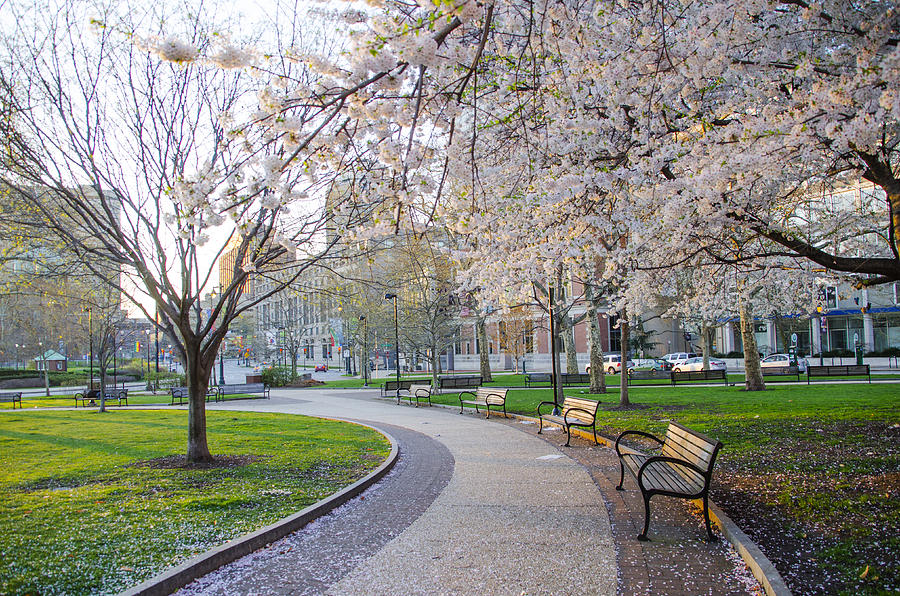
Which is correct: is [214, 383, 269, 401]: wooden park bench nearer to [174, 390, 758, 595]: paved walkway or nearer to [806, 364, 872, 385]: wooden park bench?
[174, 390, 758, 595]: paved walkway

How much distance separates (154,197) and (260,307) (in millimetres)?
68479

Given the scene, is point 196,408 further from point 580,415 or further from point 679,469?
point 679,469

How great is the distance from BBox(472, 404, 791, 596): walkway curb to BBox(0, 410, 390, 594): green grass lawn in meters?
4.27

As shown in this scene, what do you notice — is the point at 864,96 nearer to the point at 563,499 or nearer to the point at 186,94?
the point at 563,499

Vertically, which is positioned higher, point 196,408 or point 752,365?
point 196,408

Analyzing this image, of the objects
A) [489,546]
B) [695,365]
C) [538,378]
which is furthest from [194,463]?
[695,365]

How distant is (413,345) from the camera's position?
32.7 m

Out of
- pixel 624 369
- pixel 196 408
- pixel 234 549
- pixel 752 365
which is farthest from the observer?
pixel 752 365

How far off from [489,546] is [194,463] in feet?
19.7

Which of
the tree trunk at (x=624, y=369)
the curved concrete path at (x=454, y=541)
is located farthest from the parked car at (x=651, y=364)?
the curved concrete path at (x=454, y=541)

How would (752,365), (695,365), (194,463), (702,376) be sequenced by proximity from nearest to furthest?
(194,463)
(752,365)
(702,376)
(695,365)

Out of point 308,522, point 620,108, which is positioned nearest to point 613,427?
point 620,108

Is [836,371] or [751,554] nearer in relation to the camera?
[751,554]

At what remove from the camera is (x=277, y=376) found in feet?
122
